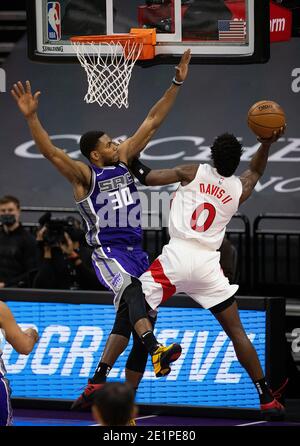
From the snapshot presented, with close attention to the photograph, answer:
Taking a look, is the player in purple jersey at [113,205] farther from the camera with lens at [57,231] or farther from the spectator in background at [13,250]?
the spectator in background at [13,250]

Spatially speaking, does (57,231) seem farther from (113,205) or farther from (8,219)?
(113,205)

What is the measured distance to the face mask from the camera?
12.4m

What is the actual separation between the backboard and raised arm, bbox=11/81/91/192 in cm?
103

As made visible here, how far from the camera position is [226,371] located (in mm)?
10508

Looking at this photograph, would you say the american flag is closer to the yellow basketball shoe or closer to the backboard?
the backboard

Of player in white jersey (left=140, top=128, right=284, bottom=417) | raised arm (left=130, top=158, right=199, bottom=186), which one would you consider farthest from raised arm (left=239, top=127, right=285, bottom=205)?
raised arm (left=130, top=158, right=199, bottom=186)

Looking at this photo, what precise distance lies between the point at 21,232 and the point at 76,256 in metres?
1.01

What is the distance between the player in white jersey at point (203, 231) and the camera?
27.6 feet

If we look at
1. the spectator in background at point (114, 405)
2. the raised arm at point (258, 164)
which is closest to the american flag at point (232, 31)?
the raised arm at point (258, 164)

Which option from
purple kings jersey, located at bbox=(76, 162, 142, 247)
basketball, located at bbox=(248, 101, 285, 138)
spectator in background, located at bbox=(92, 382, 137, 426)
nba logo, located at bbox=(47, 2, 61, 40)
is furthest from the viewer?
nba logo, located at bbox=(47, 2, 61, 40)

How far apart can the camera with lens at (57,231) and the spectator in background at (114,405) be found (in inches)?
257

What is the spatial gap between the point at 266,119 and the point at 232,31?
121cm

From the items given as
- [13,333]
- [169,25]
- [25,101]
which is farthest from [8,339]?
[169,25]

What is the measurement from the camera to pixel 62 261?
11.9 metres
